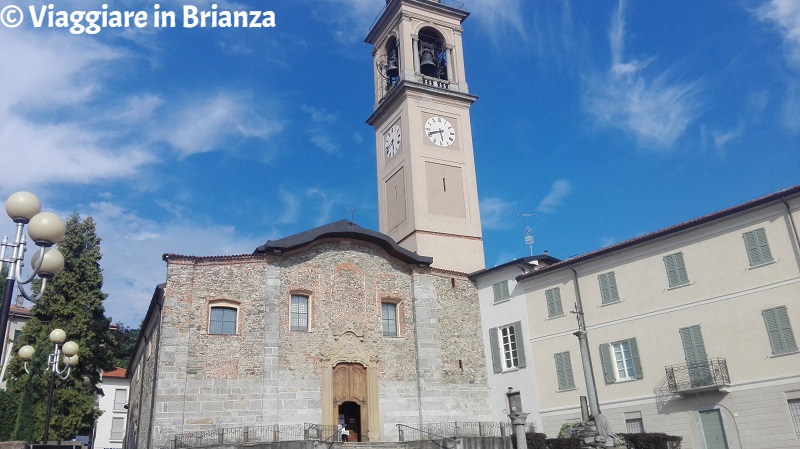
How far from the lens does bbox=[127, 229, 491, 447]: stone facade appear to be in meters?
22.7

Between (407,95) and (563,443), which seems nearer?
(563,443)

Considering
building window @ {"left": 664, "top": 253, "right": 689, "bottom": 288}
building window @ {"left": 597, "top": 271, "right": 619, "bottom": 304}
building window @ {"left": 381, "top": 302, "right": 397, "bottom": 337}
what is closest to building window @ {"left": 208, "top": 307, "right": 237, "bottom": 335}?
building window @ {"left": 381, "top": 302, "right": 397, "bottom": 337}

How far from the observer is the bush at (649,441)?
19.0 metres

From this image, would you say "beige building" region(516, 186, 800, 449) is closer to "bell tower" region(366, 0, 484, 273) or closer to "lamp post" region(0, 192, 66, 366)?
"bell tower" region(366, 0, 484, 273)

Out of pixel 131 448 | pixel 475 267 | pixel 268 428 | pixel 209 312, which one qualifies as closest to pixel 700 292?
pixel 475 267

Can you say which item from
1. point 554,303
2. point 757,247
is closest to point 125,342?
point 554,303

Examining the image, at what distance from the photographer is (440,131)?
3319cm

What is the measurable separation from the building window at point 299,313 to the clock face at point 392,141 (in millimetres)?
10981

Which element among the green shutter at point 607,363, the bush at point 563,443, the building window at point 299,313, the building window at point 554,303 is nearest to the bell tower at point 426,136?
the building window at point 554,303

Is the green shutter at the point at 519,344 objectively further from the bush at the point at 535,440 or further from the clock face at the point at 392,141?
the clock face at the point at 392,141

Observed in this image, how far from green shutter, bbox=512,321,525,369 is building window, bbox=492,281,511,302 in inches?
54.9

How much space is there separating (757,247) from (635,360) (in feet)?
17.4

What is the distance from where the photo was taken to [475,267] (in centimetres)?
3116

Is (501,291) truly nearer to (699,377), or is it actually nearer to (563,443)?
(563,443)
